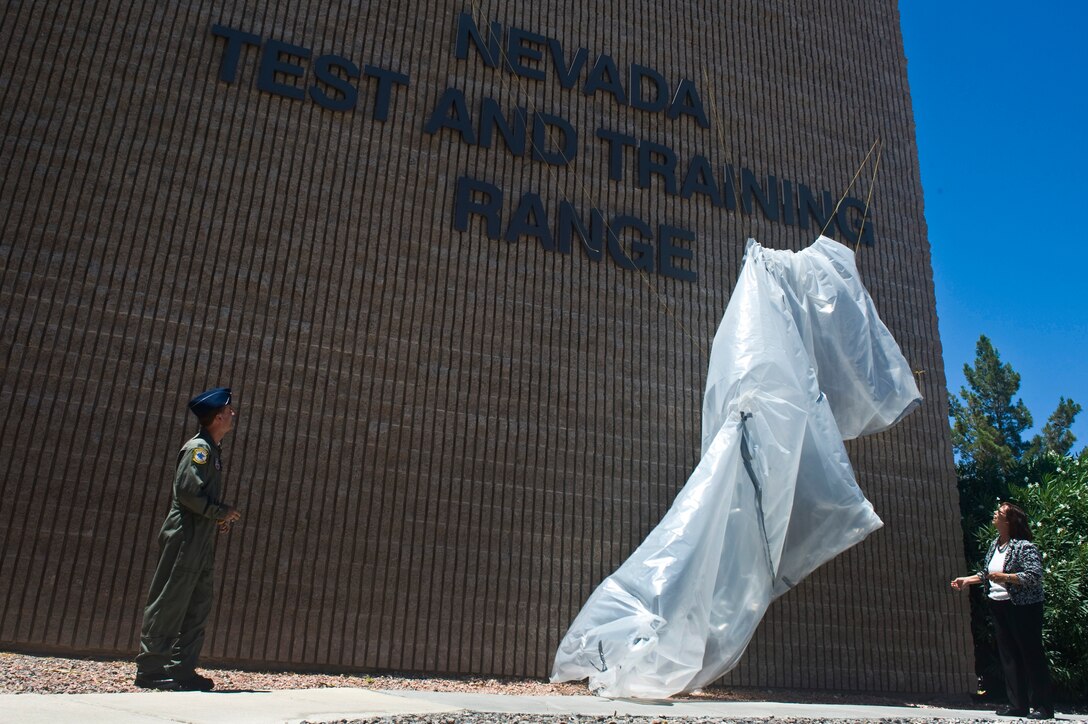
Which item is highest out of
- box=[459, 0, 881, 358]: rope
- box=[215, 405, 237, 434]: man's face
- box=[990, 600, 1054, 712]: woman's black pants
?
box=[459, 0, 881, 358]: rope

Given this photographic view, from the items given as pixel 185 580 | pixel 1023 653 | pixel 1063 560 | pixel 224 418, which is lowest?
pixel 1023 653

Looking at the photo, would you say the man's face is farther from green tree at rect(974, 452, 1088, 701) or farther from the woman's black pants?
green tree at rect(974, 452, 1088, 701)

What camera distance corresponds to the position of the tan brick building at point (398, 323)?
524cm

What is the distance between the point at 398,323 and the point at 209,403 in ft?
6.57

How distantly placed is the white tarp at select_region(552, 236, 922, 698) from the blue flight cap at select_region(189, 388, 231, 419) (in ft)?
7.28

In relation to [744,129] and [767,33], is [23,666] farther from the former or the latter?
Answer: [767,33]

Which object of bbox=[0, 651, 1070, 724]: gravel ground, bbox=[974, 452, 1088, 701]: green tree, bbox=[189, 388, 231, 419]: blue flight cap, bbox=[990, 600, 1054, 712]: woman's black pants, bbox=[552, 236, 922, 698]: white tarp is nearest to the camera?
bbox=[0, 651, 1070, 724]: gravel ground

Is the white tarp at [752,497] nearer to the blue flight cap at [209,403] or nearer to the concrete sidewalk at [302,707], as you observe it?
the concrete sidewalk at [302,707]

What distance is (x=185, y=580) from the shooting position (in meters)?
3.84

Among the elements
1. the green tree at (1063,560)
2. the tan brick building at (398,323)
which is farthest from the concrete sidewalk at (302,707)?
the green tree at (1063,560)

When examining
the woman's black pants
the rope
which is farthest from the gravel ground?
the rope

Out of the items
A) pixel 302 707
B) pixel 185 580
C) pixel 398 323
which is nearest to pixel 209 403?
pixel 185 580

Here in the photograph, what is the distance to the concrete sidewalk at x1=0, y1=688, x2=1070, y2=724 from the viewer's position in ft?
8.61

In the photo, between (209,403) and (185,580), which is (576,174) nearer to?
(209,403)
